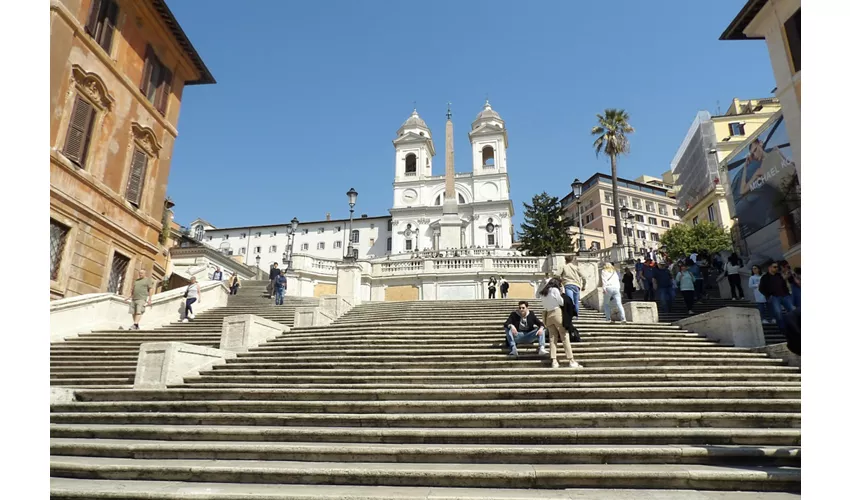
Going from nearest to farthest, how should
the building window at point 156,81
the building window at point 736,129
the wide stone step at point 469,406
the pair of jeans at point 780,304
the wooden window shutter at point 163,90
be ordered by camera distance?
the wide stone step at point 469,406 < the pair of jeans at point 780,304 < the building window at point 156,81 < the wooden window shutter at point 163,90 < the building window at point 736,129

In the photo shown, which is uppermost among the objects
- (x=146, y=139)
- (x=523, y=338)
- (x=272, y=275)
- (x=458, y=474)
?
(x=146, y=139)

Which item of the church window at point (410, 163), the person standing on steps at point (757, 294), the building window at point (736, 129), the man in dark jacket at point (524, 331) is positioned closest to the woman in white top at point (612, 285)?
the man in dark jacket at point (524, 331)

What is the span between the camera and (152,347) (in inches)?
324

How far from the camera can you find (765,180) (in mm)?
26656

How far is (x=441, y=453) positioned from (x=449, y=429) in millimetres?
656

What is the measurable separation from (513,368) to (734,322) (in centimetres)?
474

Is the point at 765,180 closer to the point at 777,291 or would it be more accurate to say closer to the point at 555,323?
the point at 777,291

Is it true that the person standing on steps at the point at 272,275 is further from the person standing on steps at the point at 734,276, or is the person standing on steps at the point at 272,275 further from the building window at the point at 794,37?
the building window at the point at 794,37

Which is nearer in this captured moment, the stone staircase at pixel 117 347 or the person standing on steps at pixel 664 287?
the stone staircase at pixel 117 347

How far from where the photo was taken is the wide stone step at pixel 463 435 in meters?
5.29

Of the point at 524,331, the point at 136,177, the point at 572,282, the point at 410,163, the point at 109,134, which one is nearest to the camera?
the point at 524,331

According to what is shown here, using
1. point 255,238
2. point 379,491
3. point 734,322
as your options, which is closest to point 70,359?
point 379,491

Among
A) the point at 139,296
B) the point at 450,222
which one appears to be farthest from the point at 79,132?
the point at 450,222

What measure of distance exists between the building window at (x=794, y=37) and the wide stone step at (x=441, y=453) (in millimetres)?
13716
